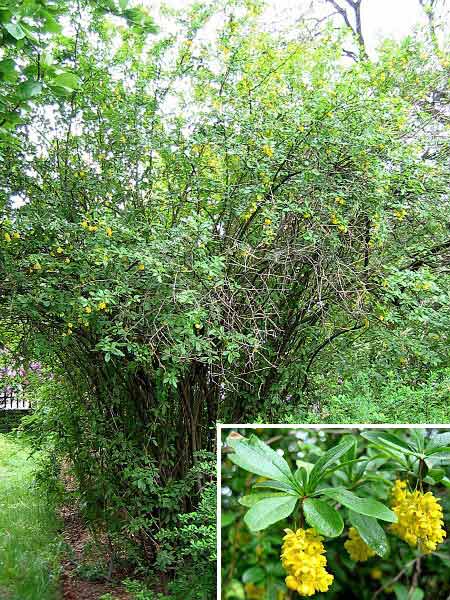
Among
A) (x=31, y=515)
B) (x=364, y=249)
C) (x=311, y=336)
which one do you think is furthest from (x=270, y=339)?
(x=31, y=515)

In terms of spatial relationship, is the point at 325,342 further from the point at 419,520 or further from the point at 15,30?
the point at 419,520

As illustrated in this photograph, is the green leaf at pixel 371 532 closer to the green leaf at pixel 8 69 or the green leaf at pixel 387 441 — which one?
the green leaf at pixel 387 441

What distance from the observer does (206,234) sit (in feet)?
9.55

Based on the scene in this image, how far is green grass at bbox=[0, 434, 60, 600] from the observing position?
11.9ft

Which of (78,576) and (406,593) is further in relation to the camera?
(78,576)

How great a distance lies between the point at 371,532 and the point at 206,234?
6.50 ft

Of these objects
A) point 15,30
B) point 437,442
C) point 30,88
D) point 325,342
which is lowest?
point 437,442

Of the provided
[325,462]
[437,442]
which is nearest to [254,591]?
[325,462]

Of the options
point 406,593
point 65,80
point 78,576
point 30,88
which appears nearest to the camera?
point 406,593

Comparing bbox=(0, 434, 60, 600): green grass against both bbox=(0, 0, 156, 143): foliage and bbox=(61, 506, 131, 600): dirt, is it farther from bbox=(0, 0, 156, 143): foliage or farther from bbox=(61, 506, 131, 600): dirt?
bbox=(0, 0, 156, 143): foliage

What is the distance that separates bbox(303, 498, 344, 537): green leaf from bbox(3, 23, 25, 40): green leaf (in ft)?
6.14

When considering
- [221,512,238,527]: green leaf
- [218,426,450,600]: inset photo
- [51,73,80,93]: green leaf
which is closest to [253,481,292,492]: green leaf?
[218,426,450,600]: inset photo

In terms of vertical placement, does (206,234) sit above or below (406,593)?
Answer: above

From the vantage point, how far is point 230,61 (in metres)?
3.29
